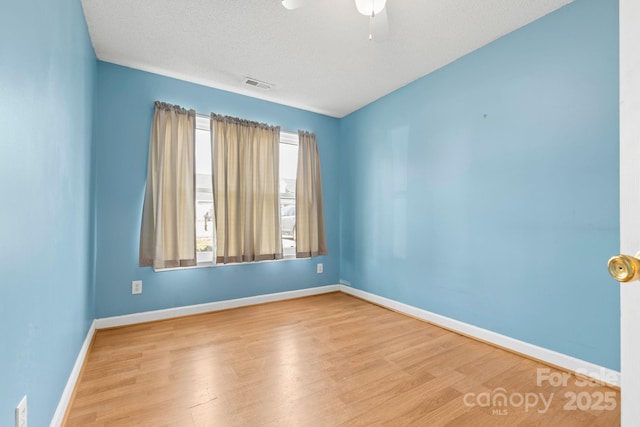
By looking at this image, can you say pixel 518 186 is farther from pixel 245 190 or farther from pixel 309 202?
pixel 245 190

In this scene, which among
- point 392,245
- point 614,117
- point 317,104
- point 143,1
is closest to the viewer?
point 614,117

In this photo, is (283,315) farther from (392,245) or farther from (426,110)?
(426,110)

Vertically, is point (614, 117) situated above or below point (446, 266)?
above

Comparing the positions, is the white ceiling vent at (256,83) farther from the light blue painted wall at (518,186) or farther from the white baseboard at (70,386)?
the white baseboard at (70,386)

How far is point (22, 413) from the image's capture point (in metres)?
1.05

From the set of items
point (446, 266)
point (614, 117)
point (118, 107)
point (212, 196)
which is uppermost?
point (118, 107)

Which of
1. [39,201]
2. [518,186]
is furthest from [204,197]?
[518,186]

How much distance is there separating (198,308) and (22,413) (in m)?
2.18

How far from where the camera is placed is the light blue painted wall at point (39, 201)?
960 mm

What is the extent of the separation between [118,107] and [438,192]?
3278 millimetres

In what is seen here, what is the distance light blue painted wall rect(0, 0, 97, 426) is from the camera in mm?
960

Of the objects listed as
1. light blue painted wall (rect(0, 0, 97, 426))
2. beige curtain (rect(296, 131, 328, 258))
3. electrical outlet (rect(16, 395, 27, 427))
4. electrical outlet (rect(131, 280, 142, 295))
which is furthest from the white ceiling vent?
electrical outlet (rect(16, 395, 27, 427))

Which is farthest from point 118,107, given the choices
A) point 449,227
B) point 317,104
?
point 449,227

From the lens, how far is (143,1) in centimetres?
204
